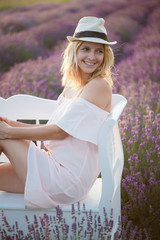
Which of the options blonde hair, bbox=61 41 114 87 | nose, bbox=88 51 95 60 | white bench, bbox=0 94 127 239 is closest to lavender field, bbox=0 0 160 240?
white bench, bbox=0 94 127 239

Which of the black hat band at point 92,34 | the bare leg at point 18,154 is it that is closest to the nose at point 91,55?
the black hat band at point 92,34

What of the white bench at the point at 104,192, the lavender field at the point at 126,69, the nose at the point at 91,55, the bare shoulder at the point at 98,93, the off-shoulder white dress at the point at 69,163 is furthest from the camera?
the lavender field at the point at 126,69

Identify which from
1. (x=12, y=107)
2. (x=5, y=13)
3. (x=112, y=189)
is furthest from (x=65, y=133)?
(x=5, y=13)

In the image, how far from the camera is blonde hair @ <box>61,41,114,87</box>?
2.29 meters

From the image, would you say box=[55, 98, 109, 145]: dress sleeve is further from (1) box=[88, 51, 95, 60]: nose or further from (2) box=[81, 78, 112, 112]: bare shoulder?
(1) box=[88, 51, 95, 60]: nose

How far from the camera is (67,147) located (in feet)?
7.04

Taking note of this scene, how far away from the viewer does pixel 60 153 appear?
7.02ft

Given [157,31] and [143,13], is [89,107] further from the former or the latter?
[143,13]

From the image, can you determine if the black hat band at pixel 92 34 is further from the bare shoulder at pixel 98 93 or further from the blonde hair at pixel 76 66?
the bare shoulder at pixel 98 93

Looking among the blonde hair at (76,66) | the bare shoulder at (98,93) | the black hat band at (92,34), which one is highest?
the black hat band at (92,34)

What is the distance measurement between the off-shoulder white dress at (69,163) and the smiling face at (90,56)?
26cm

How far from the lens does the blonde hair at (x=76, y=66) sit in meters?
2.29

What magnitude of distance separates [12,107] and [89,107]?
0.73 meters

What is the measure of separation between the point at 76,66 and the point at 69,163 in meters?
0.60
